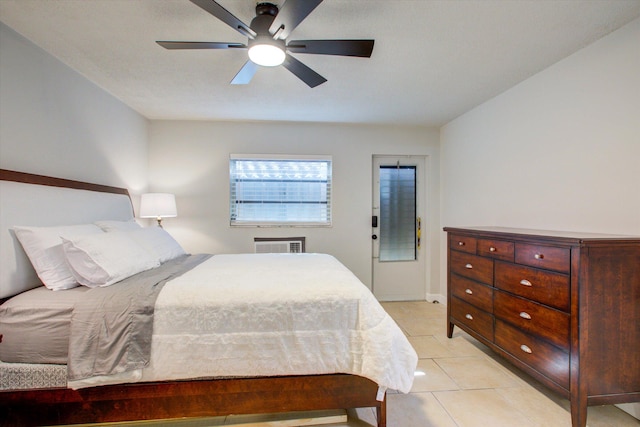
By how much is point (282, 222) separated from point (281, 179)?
58 centimetres

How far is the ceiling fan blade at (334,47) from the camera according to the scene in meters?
1.59

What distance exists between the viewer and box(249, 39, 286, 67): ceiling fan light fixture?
159cm

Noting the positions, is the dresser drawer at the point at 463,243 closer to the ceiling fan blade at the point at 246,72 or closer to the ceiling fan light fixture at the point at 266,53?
the ceiling fan light fixture at the point at 266,53

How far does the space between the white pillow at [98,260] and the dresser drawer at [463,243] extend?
2.61m

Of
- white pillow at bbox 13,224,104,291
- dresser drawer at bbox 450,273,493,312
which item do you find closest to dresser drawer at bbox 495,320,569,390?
dresser drawer at bbox 450,273,493,312

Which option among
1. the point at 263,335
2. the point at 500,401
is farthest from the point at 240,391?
the point at 500,401

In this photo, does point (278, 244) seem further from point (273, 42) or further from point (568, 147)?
point (568, 147)

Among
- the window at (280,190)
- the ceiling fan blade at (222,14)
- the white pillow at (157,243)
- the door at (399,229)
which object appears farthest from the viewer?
the door at (399,229)

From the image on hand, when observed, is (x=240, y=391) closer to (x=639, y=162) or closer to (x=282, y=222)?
(x=282, y=222)

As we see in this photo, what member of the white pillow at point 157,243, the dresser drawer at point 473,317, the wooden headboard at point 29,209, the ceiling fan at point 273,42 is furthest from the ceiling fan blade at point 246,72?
the dresser drawer at point 473,317

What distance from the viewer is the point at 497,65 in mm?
2244

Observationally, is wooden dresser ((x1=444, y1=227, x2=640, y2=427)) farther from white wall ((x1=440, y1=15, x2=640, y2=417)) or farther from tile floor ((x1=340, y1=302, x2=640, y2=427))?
white wall ((x1=440, y1=15, x2=640, y2=417))

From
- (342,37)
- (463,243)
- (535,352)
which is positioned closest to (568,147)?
(463,243)

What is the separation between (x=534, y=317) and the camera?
5.96 ft
